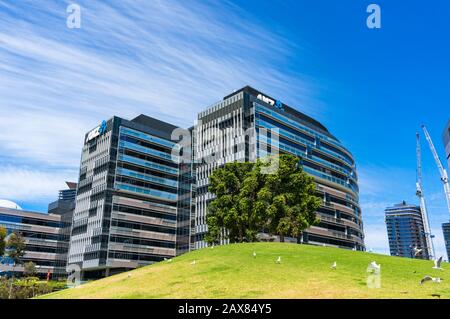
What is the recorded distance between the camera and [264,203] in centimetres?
6462

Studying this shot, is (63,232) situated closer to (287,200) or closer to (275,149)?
(275,149)

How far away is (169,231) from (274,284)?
327ft

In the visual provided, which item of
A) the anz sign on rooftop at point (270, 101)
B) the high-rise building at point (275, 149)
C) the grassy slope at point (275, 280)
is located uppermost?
the anz sign on rooftop at point (270, 101)

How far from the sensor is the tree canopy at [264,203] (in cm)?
6438

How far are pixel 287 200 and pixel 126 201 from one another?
61.3 m

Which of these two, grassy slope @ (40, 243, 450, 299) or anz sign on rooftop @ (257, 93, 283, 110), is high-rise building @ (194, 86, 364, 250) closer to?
anz sign on rooftop @ (257, 93, 283, 110)

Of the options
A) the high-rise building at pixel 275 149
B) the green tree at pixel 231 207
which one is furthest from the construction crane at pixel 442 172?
the green tree at pixel 231 207

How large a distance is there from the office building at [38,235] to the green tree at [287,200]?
92.3m

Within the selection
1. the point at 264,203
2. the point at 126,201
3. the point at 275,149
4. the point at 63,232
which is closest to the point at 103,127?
the point at 126,201

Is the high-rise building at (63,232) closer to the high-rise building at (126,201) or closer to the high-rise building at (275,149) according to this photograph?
the high-rise building at (126,201)

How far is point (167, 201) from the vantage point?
12675 cm
